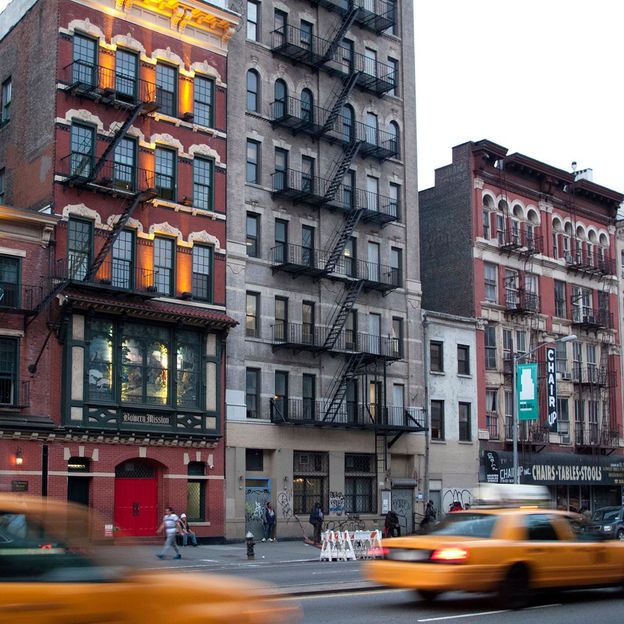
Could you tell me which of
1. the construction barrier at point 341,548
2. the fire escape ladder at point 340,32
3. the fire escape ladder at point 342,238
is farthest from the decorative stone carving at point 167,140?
the construction barrier at point 341,548

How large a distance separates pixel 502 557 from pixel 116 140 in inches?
1046

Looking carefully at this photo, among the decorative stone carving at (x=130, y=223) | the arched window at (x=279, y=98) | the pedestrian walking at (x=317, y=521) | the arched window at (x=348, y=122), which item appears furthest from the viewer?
the arched window at (x=348, y=122)

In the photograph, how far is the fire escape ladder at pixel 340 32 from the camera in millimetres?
46312

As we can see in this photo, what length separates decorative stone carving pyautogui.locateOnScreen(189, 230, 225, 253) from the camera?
134 ft

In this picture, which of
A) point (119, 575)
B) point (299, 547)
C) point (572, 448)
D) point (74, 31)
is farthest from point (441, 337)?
point (119, 575)

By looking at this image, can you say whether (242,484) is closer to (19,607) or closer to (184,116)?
(184,116)

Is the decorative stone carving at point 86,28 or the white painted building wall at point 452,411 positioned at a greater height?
the decorative stone carving at point 86,28

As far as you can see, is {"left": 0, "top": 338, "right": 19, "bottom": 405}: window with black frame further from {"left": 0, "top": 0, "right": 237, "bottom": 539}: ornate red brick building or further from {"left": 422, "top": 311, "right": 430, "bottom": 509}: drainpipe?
{"left": 422, "top": 311, "right": 430, "bottom": 509}: drainpipe

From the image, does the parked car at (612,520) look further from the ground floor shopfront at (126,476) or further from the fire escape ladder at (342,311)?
the ground floor shopfront at (126,476)

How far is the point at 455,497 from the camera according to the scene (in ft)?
163

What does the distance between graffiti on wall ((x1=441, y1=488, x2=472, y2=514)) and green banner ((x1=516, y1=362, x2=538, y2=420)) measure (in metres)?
4.81

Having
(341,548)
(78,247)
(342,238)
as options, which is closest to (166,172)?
(78,247)

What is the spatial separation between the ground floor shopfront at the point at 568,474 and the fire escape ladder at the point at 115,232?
2325 cm

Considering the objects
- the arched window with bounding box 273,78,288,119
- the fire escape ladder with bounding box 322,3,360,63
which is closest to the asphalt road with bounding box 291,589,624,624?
the arched window with bounding box 273,78,288,119
